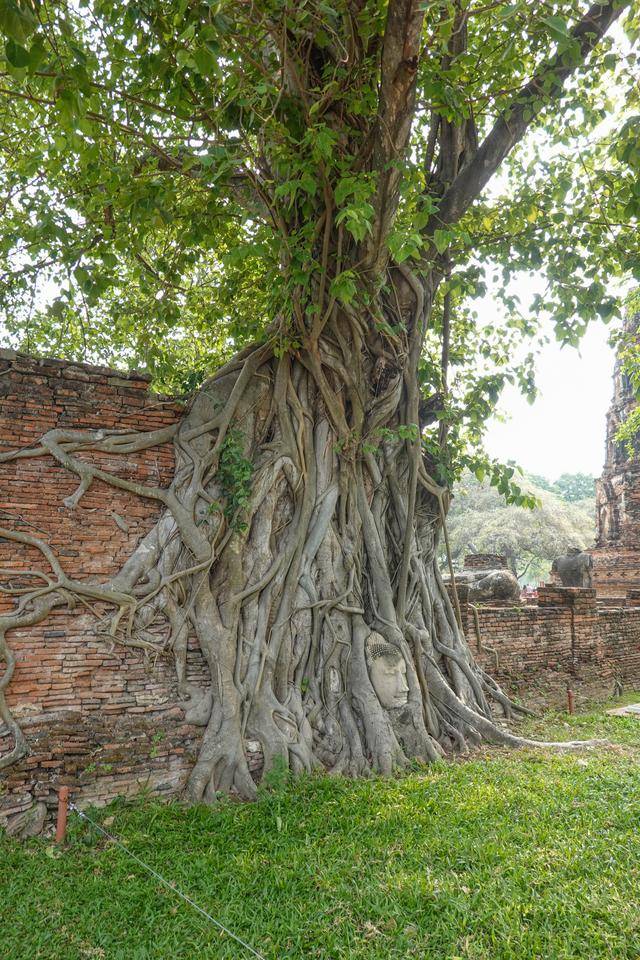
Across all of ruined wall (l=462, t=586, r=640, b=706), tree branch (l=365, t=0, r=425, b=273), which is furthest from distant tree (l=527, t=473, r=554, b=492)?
tree branch (l=365, t=0, r=425, b=273)

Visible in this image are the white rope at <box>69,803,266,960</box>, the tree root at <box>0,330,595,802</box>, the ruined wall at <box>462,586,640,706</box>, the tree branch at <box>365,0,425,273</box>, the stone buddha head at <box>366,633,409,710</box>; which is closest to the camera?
the white rope at <box>69,803,266,960</box>

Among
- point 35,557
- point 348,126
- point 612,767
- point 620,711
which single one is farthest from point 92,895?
point 620,711

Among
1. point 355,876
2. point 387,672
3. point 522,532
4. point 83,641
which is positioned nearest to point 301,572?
point 387,672

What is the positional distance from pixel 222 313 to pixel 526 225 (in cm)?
316

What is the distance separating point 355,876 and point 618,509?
18103mm

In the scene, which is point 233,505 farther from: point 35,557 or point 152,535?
point 35,557

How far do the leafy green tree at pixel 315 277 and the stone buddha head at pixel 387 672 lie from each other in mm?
33

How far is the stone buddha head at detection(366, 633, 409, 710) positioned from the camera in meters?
5.21

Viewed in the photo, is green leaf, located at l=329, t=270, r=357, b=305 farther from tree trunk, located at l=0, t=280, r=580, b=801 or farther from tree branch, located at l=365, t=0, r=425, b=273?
tree trunk, located at l=0, t=280, r=580, b=801

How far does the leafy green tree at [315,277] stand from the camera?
4398 mm

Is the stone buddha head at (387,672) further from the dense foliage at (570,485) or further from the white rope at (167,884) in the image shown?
the dense foliage at (570,485)

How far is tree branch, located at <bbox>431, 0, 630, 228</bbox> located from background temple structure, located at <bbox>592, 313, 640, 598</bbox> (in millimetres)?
12538

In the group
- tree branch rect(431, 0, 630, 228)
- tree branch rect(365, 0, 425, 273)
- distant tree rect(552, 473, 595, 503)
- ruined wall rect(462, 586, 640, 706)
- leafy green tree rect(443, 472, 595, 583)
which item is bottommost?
ruined wall rect(462, 586, 640, 706)

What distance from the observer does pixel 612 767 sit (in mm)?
5059
